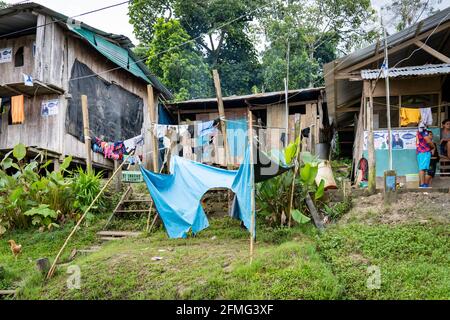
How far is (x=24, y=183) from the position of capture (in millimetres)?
9961

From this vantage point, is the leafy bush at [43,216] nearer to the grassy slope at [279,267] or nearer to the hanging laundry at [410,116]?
the grassy slope at [279,267]

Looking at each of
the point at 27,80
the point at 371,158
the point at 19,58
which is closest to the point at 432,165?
the point at 371,158

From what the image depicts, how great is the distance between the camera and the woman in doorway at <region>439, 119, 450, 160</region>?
30.5 ft

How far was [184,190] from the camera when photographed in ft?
27.0

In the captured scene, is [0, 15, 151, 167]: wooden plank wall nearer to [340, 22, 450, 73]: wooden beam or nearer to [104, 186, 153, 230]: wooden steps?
[104, 186, 153, 230]: wooden steps

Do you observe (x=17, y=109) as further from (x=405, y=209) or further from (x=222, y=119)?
(x=405, y=209)

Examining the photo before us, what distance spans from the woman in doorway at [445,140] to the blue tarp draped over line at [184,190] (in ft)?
16.0

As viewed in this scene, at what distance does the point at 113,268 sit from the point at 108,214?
153 inches

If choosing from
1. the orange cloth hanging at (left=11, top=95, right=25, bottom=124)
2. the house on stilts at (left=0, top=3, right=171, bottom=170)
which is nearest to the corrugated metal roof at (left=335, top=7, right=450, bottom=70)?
the house on stilts at (left=0, top=3, right=171, bottom=170)

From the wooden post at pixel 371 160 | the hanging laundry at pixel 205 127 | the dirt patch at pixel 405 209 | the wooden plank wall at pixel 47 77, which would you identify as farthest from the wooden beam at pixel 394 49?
the wooden plank wall at pixel 47 77

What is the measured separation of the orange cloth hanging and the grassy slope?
5229 mm

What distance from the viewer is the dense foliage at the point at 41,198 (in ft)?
31.3

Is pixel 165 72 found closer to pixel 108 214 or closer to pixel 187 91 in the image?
pixel 187 91

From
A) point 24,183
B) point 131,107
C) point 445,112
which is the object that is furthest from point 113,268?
point 131,107
